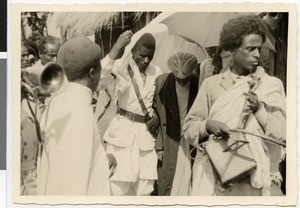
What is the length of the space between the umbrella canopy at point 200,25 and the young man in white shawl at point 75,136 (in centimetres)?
14

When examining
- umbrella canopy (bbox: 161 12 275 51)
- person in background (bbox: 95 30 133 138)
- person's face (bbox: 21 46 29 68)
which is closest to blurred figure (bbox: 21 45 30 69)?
person's face (bbox: 21 46 29 68)

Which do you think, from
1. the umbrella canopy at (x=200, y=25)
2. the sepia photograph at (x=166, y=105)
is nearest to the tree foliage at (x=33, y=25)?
the sepia photograph at (x=166, y=105)

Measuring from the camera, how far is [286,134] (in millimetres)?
1105

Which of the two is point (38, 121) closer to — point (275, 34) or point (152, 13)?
point (152, 13)

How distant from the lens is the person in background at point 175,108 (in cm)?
110

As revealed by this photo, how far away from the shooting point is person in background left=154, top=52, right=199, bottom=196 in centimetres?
110

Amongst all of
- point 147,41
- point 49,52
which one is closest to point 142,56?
point 147,41

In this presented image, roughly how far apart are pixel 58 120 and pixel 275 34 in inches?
16.4

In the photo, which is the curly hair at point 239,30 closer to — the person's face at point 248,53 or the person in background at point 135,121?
the person's face at point 248,53

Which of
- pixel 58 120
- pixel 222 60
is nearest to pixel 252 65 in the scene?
pixel 222 60

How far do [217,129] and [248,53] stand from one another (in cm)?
14

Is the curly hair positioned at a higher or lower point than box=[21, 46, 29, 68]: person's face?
higher

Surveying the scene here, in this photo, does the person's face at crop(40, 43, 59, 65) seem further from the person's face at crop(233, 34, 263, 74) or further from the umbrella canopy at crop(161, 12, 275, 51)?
the person's face at crop(233, 34, 263, 74)

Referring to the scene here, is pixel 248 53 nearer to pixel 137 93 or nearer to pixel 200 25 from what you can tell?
pixel 200 25
